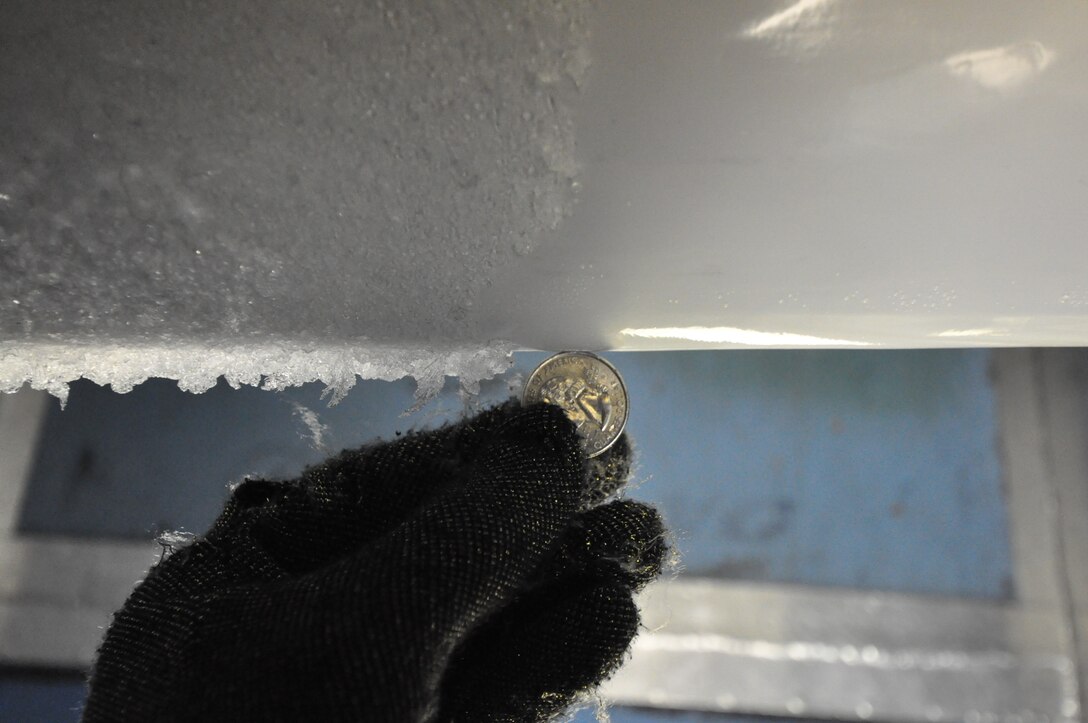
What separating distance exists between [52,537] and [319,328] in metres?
1.00

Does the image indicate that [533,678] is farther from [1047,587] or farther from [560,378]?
[1047,587]

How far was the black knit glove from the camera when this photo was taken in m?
0.38

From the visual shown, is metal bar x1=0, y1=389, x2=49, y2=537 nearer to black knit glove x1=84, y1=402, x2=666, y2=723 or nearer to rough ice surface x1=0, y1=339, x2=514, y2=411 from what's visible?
rough ice surface x1=0, y1=339, x2=514, y2=411

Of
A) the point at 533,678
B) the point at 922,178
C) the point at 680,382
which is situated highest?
the point at 680,382

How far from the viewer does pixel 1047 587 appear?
1355 millimetres

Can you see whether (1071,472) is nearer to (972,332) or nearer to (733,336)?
(972,332)

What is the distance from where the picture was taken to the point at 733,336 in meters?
0.61

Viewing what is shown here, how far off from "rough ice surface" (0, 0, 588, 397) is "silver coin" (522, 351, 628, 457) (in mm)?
80

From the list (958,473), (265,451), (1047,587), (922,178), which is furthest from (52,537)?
(1047,587)

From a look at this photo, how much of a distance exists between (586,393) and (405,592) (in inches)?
8.3

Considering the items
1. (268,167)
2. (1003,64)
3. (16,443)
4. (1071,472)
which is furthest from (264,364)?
(1071,472)

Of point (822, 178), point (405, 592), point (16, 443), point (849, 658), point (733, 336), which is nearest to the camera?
point (405, 592)

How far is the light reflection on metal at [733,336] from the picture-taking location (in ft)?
1.95

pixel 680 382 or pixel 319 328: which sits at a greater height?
pixel 680 382
